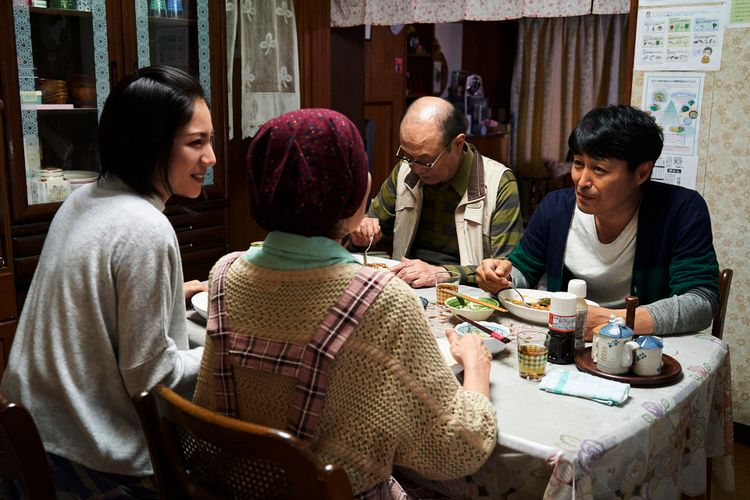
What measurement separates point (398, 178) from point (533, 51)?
14.1 feet

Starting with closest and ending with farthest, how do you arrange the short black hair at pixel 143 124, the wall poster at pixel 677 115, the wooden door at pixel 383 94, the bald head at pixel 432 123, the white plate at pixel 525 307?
the short black hair at pixel 143 124
the white plate at pixel 525 307
the bald head at pixel 432 123
the wall poster at pixel 677 115
the wooden door at pixel 383 94

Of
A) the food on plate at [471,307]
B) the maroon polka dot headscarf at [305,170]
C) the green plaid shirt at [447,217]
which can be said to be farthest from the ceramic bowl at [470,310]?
the maroon polka dot headscarf at [305,170]

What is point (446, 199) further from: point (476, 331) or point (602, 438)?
point (602, 438)

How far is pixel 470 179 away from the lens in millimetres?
2680

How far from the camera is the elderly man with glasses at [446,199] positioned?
262 cm

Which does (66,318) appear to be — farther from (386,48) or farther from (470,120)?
(470,120)

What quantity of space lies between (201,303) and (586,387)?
978 mm

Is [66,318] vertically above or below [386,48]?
below

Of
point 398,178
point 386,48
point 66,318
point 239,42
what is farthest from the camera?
point 386,48

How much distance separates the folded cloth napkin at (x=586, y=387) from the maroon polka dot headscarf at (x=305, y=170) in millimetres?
576

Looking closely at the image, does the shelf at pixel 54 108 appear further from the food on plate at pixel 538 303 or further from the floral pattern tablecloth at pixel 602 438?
the floral pattern tablecloth at pixel 602 438

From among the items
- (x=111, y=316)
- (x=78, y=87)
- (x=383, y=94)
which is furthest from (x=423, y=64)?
(x=111, y=316)

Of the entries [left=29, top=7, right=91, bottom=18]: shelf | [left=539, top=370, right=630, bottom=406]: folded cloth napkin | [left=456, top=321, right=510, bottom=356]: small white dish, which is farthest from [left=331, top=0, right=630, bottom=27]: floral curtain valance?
[left=539, top=370, right=630, bottom=406]: folded cloth napkin

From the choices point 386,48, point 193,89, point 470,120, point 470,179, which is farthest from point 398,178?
point 470,120
